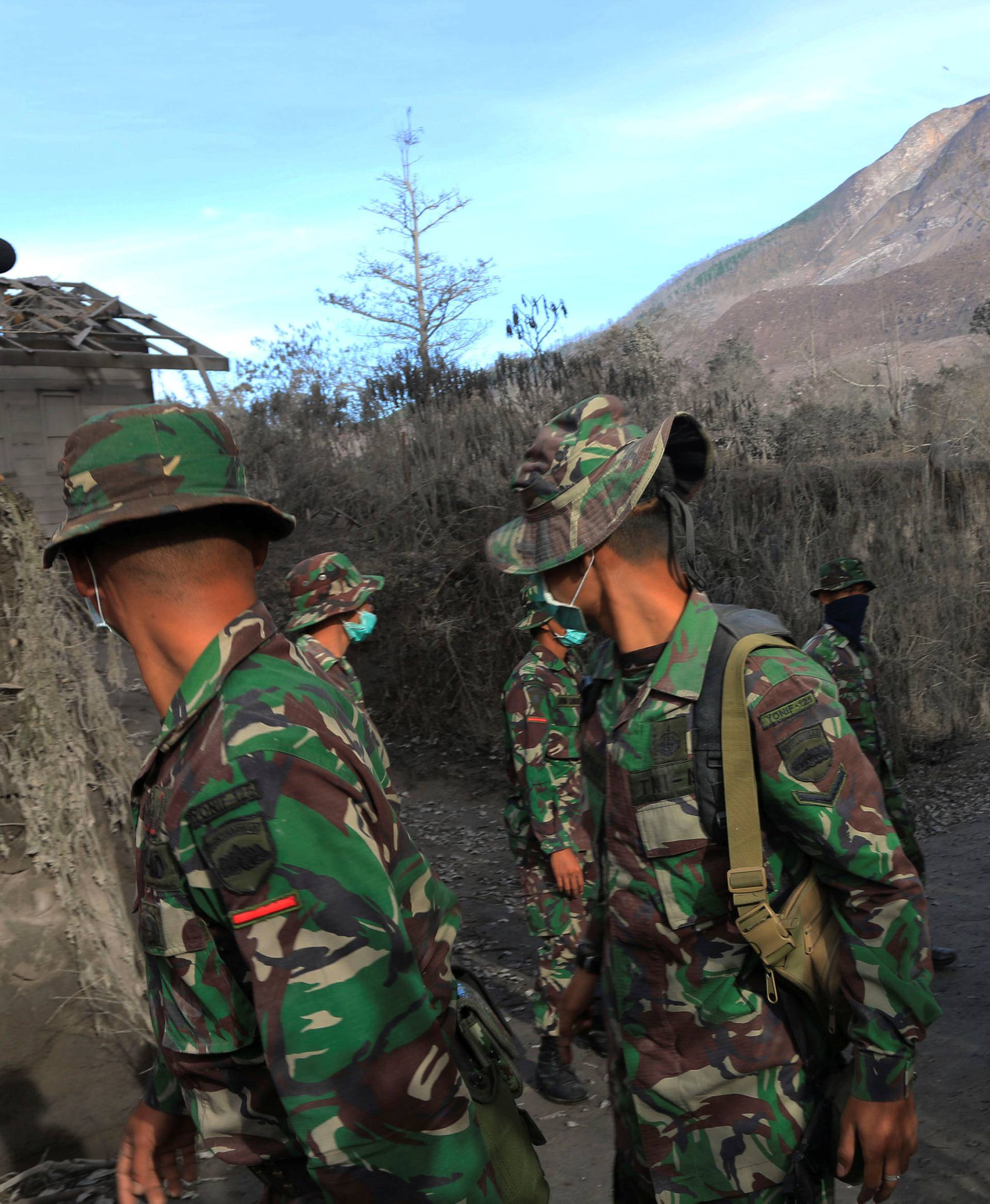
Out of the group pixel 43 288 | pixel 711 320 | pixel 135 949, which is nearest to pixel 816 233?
pixel 711 320

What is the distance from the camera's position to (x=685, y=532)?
1.91 meters

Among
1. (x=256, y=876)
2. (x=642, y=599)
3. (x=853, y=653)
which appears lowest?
(x=853, y=653)

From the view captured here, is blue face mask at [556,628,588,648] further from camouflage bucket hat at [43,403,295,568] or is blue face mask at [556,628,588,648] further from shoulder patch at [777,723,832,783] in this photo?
camouflage bucket hat at [43,403,295,568]

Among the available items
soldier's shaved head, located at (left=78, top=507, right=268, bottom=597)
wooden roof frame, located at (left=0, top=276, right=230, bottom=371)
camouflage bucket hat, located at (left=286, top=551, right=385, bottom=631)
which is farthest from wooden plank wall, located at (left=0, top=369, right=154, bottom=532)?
soldier's shaved head, located at (left=78, top=507, right=268, bottom=597)

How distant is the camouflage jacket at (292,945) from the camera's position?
1.20m

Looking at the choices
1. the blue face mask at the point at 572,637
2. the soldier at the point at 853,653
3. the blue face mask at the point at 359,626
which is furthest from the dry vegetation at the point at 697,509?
the blue face mask at the point at 572,637

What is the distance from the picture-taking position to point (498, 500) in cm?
1102

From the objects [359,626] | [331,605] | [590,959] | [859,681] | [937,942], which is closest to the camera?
[590,959]

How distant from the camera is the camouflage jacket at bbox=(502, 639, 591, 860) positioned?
3836mm

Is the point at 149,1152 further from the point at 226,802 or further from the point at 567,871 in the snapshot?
the point at 567,871

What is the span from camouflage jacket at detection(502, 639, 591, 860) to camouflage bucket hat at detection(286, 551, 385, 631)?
3.93ft

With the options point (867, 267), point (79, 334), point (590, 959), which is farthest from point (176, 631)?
point (867, 267)

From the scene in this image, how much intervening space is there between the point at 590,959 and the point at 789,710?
2.87 ft

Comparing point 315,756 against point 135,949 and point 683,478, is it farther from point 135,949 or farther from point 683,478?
point 135,949
